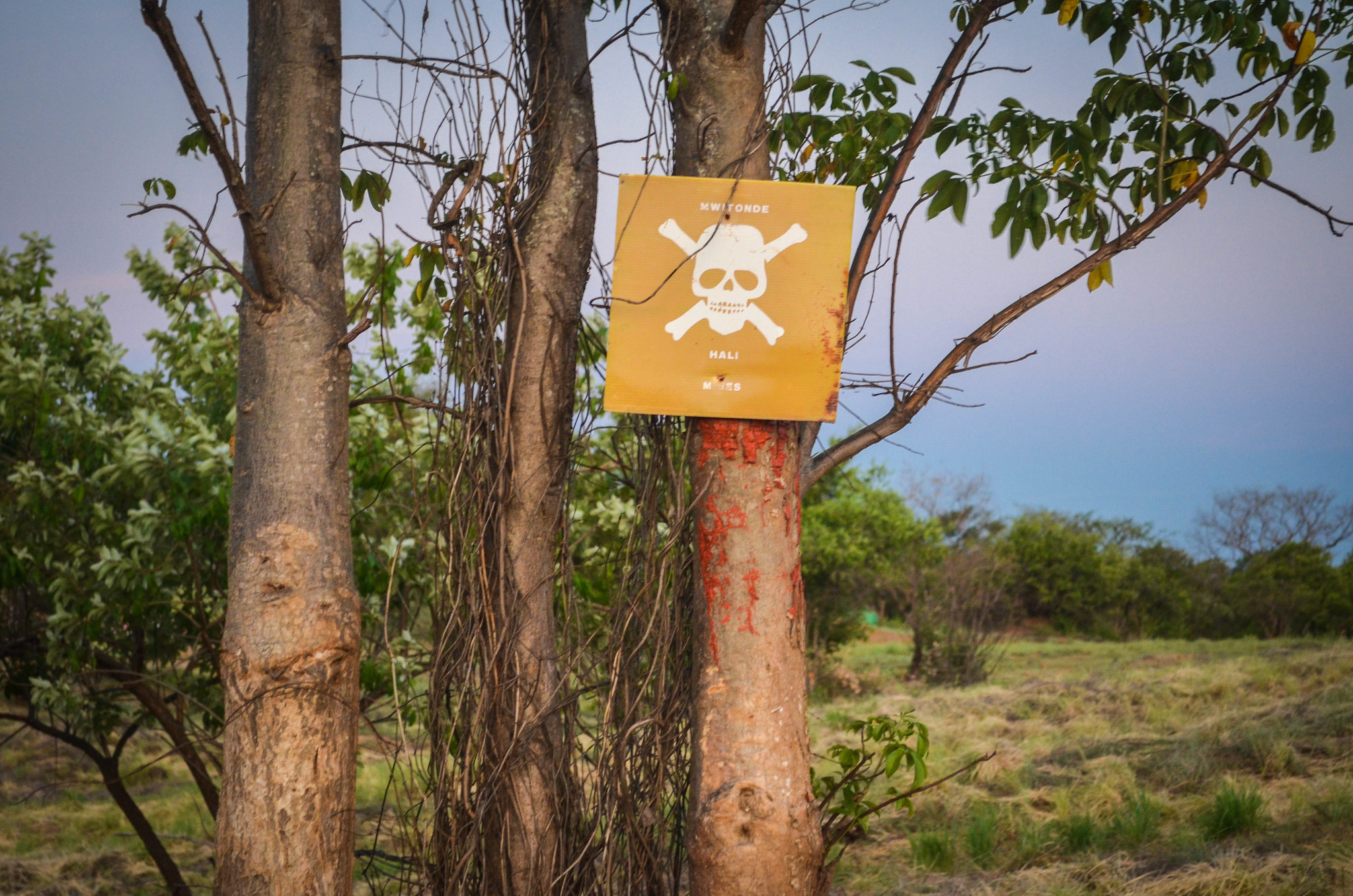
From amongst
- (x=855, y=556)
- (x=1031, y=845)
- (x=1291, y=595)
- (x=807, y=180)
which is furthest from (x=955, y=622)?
(x=807, y=180)

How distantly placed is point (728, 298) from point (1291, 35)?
1.44 m

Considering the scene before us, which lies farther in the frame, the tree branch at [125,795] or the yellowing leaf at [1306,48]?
the tree branch at [125,795]

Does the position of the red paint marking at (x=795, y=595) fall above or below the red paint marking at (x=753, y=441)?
below

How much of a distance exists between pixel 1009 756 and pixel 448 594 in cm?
457

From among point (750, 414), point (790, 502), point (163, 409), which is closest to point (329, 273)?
point (750, 414)

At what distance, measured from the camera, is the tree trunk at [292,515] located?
5.73 ft

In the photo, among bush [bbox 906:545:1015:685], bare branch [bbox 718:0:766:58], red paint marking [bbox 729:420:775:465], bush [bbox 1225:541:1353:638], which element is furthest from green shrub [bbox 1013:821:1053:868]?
bush [bbox 1225:541:1353:638]

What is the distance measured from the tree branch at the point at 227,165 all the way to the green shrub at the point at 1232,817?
3849mm

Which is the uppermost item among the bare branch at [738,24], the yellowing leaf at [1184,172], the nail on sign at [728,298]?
the bare branch at [738,24]

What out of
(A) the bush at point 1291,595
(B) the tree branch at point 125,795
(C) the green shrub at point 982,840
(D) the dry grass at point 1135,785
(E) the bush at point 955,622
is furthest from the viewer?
(A) the bush at point 1291,595

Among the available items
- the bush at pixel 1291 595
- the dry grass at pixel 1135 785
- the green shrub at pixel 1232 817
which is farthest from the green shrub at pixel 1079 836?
the bush at pixel 1291 595

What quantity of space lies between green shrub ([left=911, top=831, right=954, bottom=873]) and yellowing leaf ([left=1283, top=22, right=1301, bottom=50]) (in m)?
3.12

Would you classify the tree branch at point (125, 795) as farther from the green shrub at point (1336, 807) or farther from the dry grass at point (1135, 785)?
the green shrub at point (1336, 807)

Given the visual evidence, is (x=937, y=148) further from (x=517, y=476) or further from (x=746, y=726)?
(x=746, y=726)
